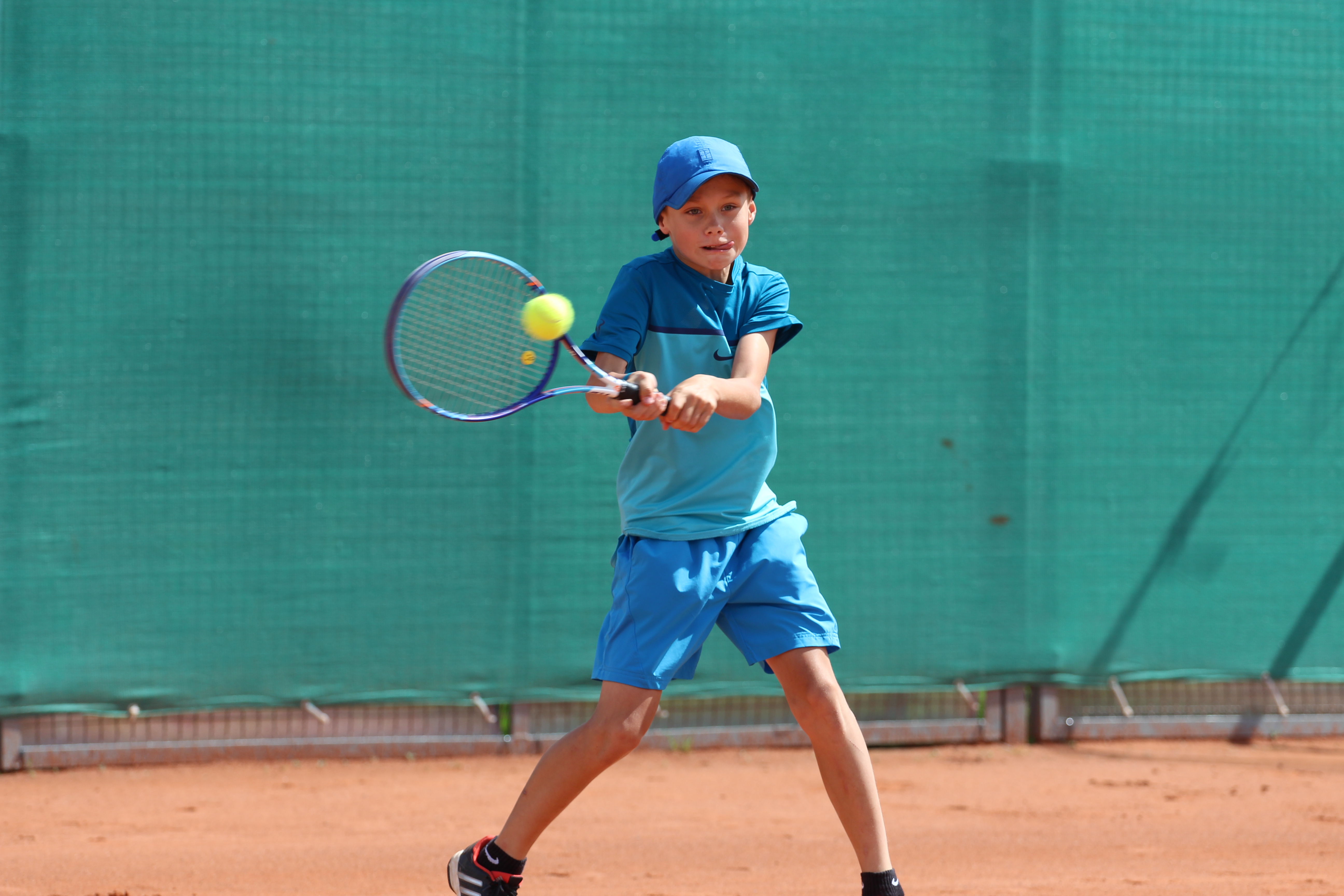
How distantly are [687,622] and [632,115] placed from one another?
2.45m

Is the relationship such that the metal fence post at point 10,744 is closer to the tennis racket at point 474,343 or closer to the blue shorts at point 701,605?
the tennis racket at point 474,343

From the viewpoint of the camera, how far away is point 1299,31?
4922 millimetres

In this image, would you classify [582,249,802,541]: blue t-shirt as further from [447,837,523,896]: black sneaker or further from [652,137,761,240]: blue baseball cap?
[447,837,523,896]: black sneaker

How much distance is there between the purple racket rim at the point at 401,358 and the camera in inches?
96.6

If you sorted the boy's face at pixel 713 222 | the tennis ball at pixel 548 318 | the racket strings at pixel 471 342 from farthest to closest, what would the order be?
1. the racket strings at pixel 471 342
2. the boy's face at pixel 713 222
3. the tennis ball at pixel 548 318

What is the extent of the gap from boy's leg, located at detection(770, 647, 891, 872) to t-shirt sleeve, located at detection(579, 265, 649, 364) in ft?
2.18

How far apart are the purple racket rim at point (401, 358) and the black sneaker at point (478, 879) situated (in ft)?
2.76

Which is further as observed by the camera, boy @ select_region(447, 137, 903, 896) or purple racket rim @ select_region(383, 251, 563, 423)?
boy @ select_region(447, 137, 903, 896)

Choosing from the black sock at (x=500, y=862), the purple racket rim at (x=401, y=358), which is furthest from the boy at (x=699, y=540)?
the purple racket rim at (x=401, y=358)

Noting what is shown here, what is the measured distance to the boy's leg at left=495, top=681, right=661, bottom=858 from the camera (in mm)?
2547

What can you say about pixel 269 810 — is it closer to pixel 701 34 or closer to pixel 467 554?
pixel 467 554

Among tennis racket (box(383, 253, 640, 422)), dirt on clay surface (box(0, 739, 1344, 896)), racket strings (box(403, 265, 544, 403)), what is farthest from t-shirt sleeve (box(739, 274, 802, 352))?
dirt on clay surface (box(0, 739, 1344, 896))

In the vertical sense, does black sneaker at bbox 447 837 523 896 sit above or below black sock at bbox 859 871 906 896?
below

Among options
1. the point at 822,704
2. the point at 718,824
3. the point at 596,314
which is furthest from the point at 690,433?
the point at 596,314
